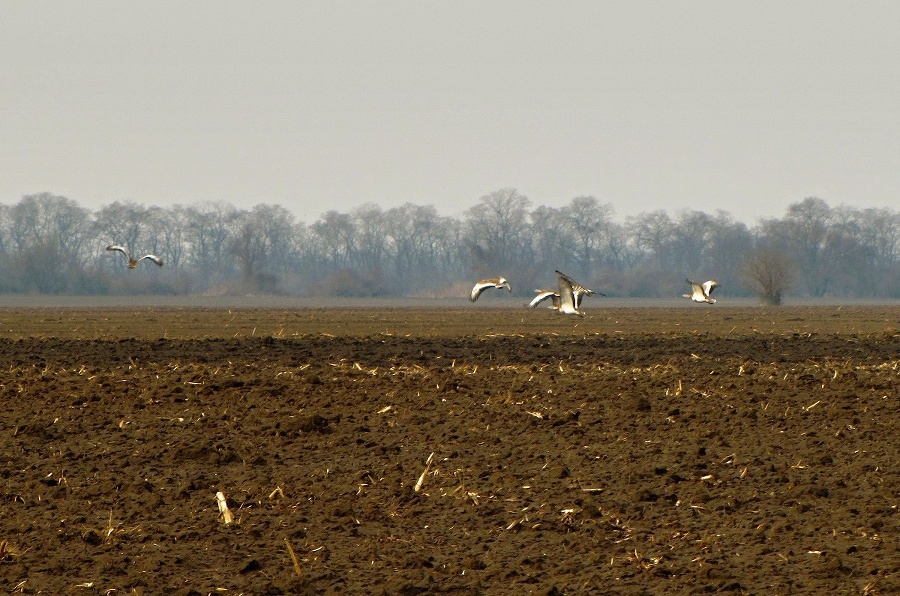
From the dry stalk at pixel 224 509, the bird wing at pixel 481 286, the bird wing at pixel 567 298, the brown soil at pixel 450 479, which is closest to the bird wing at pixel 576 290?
the bird wing at pixel 567 298

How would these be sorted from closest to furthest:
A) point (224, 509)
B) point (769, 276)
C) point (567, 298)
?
point (224, 509), point (567, 298), point (769, 276)

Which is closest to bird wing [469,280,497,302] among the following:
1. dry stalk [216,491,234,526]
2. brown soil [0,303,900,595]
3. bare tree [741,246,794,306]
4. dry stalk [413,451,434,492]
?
brown soil [0,303,900,595]

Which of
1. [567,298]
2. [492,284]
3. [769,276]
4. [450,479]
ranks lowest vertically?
[450,479]

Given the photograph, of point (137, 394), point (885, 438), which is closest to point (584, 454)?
point (885, 438)

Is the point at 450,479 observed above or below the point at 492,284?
below

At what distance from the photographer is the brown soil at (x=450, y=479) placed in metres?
8.09

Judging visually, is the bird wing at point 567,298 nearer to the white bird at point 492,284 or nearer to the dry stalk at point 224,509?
the white bird at point 492,284

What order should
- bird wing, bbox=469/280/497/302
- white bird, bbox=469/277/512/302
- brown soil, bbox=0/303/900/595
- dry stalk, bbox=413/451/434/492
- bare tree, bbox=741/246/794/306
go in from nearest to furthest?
1. brown soil, bbox=0/303/900/595
2. dry stalk, bbox=413/451/434/492
3. white bird, bbox=469/277/512/302
4. bird wing, bbox=469/280/497/302
5. bare tree, bbox=741/246/794/306

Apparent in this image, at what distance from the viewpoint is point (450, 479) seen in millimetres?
10461

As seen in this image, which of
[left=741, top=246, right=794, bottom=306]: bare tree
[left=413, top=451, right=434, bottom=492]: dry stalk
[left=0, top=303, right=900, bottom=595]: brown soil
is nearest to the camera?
[left=0, top=303, right=900, bottom=595]: brown soil

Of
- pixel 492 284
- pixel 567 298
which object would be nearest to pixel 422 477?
pixel 567 298

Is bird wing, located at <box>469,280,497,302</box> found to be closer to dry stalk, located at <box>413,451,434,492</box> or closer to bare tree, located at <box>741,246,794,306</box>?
dry stalk, located at <box>413,451,434,492</box>

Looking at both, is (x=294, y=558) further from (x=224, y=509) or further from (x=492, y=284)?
(x=492, y=284)

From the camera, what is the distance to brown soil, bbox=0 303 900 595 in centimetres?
809
